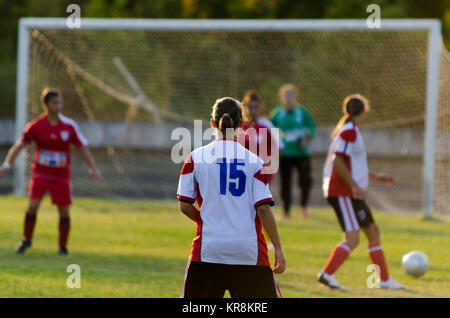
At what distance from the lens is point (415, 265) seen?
767 cm

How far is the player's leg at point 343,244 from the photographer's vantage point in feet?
23.2

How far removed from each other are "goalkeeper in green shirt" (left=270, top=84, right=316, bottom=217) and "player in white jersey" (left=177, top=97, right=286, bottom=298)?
793 cm

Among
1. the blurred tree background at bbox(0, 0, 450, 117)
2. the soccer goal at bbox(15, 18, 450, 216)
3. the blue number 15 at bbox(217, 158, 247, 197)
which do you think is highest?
the blurred tree background at bbox(0, 0, 450, 117)

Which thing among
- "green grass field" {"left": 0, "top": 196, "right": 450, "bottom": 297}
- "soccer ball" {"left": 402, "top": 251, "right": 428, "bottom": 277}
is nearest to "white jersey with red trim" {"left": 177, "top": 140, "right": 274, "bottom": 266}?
"green grass field" {"left": 0, "top": 196, "right": 450, "bottom": 297}

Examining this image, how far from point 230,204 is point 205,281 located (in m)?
0.46

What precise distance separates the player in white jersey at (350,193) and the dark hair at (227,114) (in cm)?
273

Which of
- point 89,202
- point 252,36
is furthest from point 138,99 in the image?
point 252,36

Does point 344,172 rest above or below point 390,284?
above

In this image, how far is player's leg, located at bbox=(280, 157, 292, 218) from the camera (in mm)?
12578

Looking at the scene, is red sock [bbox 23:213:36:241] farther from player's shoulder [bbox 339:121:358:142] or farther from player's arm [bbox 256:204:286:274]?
player's arm [bbox 256:204:286:274]

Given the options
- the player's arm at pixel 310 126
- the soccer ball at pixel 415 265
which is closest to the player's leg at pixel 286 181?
the player's arm at pixel 310 126

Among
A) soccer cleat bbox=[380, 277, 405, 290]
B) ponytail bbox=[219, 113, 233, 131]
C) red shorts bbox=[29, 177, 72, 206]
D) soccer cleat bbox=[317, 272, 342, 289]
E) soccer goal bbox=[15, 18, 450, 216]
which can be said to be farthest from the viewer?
soccer goal bbox=[15, 18, 450, 216]

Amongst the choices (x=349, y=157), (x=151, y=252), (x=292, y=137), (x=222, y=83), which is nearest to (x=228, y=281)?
(x=349, y=157)

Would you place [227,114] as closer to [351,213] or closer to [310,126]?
[351,213]
